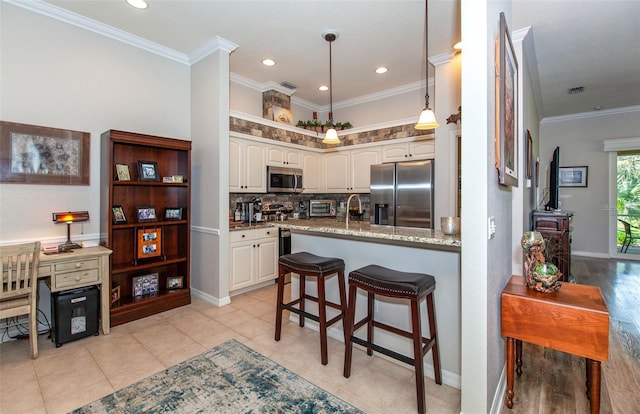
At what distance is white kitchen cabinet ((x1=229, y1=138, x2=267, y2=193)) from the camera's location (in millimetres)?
4102

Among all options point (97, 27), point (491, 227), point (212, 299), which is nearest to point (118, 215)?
point (212, 299)

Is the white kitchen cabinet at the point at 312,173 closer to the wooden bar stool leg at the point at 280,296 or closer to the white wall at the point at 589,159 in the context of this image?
the wooden bar stool leg at the point at 280,296

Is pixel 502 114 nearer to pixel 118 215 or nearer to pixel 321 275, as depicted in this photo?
pixel 321 275

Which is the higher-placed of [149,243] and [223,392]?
[149,243]

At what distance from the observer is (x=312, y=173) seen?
537 centimetres

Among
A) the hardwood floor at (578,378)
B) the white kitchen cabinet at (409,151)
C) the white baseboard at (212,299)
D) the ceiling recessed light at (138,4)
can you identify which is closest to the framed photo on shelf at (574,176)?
the hardwood floor at (578,378)

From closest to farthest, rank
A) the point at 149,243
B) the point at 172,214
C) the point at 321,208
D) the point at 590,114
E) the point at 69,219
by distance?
the point at 69,219, the point at 149,243, the point at 172,214, the point at 321,208, the point at 590,114

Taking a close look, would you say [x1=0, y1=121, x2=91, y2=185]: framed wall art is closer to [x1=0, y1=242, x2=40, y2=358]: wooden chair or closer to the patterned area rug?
[x1=0, y1=242, x2=40, y2=358]: wooden chair

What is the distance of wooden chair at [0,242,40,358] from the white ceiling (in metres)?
2.29

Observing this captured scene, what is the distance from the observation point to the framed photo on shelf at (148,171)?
334cm

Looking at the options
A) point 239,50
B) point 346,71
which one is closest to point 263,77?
point 239,50

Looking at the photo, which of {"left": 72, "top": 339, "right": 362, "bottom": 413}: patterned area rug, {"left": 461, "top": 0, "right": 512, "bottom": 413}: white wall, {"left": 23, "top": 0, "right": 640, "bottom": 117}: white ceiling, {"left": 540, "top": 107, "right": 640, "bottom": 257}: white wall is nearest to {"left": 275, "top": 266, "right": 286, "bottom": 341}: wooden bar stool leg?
{"left": 72, "top": 339, "right": 362, "bottom": 413}: patterned area rug

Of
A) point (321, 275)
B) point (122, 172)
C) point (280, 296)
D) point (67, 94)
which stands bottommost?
point (280, 296)

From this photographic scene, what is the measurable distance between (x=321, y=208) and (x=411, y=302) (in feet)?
11.8
